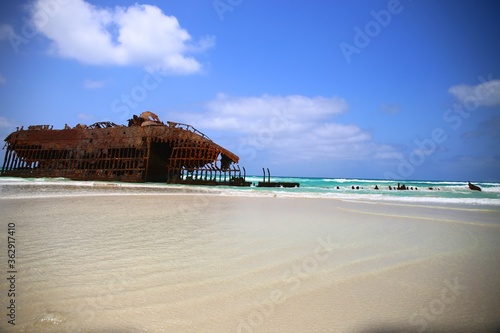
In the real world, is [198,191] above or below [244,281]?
above

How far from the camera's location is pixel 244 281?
219 cm

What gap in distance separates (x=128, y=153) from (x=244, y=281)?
74.2 feet

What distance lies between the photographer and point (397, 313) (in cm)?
172

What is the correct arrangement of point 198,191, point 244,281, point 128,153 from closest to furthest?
point 244,281 < point 198,191 < point 128,153

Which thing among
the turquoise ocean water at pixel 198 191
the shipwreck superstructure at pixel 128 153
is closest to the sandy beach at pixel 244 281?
the turquoise ocean water at pixel 198 191

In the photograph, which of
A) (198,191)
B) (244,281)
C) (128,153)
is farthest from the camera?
(128,153)

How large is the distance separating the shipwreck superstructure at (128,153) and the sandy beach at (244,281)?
727 inches

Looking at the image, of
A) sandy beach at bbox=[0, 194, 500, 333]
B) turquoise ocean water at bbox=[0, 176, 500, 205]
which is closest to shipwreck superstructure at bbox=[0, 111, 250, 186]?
turquoise ocean water at bbox=[0, 176, 500, 205]

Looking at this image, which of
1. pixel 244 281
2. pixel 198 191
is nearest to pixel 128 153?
pixel 198 191

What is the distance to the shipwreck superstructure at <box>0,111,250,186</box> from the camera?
2217cm

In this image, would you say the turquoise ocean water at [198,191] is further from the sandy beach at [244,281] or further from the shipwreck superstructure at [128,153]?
the sandy beach at [244,281]

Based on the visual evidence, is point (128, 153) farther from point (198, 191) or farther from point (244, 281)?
point (244, 281)

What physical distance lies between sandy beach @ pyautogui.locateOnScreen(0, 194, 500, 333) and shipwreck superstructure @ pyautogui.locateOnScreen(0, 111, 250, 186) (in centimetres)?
1846

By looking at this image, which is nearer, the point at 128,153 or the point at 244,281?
the point at 244,281
